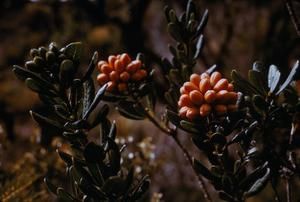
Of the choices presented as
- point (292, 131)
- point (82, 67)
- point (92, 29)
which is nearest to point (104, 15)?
point (92, 29)

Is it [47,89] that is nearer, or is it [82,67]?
[47,89]

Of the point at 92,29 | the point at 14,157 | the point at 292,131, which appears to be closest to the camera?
the point at 292,131

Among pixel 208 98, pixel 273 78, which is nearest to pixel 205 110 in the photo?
pixel 208 98

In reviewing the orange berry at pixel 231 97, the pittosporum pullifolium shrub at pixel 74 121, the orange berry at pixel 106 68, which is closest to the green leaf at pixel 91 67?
the pittosporum pullifolium shrub at pixel 74 121

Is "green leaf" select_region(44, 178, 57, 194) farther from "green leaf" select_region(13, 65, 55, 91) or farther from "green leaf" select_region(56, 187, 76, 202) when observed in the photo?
"green leaf" select_region(13, 65, 55, 91)

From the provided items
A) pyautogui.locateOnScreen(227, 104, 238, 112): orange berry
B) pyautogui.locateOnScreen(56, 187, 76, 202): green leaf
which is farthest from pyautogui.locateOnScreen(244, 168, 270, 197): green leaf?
pyautogui.locateOnScreen(56, 187, 76, 202): green leaf

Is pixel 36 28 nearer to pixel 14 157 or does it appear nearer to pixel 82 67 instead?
pixel 82 67

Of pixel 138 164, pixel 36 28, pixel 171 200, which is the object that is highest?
pixel 36 28
